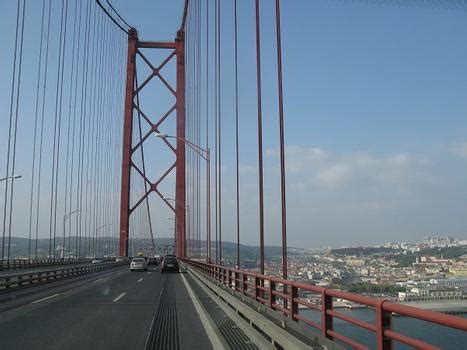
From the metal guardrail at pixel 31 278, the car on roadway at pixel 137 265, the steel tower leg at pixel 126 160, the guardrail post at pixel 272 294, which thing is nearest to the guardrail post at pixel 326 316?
the guardrail post at pixel 272 294

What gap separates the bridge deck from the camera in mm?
8531

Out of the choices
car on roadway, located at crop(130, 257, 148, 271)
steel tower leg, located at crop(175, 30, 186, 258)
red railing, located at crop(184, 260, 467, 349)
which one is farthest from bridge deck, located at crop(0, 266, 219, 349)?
steel tower leg, located at crop(175, 30, 186, 258)

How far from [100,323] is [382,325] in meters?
7.76

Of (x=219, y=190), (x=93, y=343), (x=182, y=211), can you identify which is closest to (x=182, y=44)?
(x=182, y=211)

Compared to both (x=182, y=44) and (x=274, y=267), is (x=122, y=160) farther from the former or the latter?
(x=274, y=267)

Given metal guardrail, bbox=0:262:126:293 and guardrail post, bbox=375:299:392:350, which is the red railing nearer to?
guardrail post, bbox=375:299:392:350

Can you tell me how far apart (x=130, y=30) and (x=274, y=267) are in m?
60.8

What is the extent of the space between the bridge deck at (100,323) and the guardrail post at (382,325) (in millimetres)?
4145

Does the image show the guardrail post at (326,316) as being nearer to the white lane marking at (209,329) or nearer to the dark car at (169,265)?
the white lane marking at (209,329)

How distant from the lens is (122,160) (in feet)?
220

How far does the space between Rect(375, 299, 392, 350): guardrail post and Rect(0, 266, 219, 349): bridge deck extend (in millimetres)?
4145

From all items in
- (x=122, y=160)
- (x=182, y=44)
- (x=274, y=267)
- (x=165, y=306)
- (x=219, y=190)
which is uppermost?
(x=182, y=44)

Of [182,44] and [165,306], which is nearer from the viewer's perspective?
[165,306]

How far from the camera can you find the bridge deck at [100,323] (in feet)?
28.0
